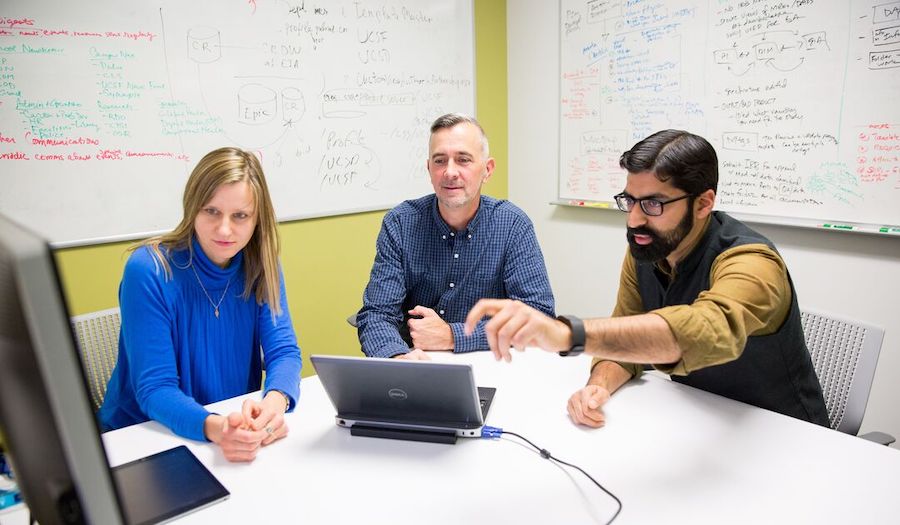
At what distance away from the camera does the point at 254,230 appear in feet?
5.23

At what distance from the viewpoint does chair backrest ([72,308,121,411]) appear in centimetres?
166

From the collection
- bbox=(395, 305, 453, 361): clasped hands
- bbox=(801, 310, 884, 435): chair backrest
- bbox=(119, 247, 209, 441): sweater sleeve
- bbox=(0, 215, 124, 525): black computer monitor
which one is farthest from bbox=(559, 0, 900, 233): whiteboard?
bbox=(0, 215, 124, 525): black computer monitor

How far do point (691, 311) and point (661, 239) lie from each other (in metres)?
0.45

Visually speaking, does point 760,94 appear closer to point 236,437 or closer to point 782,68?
point 782,68

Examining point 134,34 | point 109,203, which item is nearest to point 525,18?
point 134,34

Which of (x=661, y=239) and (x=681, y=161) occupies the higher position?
(x=681, y=161)

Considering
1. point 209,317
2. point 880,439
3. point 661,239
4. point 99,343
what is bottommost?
point 880,439

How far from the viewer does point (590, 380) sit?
1.43 metres

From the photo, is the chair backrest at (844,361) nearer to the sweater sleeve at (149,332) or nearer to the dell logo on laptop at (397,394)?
the dell logo on laptop at (397,394)

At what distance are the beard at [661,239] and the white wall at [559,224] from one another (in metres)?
1.25

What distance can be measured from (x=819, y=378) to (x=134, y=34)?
275 centimetres

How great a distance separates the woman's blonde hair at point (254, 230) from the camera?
4.81 feet

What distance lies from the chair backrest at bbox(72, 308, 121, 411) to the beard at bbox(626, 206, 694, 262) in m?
1.54

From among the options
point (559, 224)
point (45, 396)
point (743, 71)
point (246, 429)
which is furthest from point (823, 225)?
point (45, 396)
